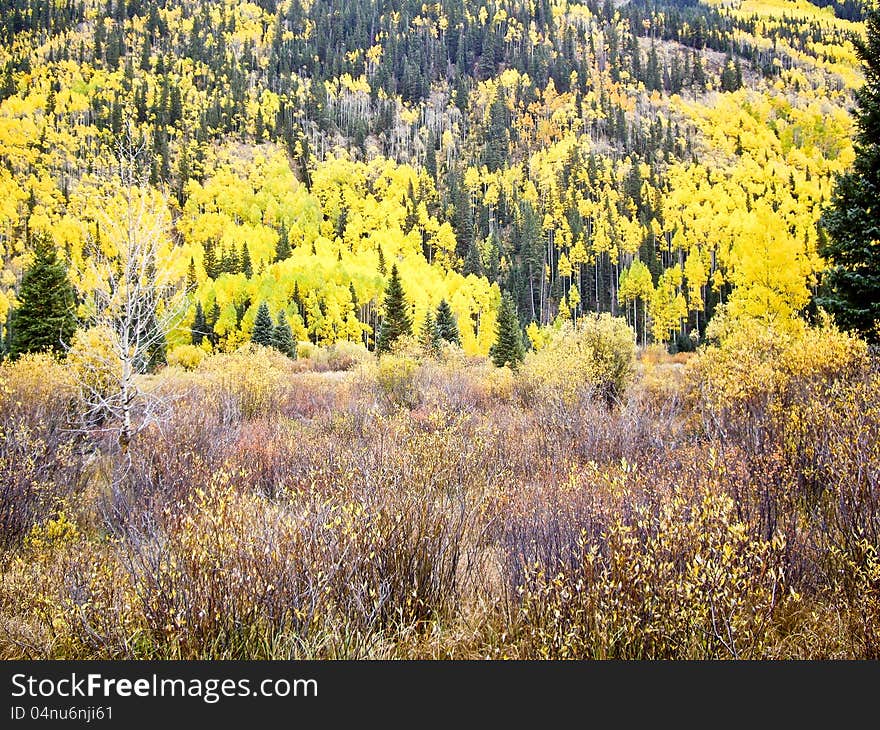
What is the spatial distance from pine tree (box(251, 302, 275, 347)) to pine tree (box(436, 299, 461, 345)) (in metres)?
16.5

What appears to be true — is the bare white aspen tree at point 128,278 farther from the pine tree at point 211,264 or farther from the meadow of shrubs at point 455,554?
the pine tree at point 211,264

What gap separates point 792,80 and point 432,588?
22969 cm

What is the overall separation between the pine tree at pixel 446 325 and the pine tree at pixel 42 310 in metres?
27.5

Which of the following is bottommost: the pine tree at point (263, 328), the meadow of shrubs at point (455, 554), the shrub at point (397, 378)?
the pine tree at point (263, 328)

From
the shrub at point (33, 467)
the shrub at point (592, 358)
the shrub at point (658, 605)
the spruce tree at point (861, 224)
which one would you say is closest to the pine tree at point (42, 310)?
the shrub at point (33, 467)

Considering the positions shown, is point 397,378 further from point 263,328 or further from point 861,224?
point 263,328

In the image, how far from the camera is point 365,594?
3332 millimetres

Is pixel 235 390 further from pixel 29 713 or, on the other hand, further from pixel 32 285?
pixel 32 285

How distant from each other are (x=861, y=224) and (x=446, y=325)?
3617 centimetres

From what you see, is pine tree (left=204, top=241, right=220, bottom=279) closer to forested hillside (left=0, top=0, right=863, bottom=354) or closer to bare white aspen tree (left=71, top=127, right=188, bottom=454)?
forested hillside (left=0, top=0, right=863, bottom=354)

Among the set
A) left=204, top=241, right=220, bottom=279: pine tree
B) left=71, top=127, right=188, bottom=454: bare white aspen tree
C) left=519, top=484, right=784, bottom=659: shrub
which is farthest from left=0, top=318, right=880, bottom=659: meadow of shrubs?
left=204, top=241, right=220, bottom=279: pine tree

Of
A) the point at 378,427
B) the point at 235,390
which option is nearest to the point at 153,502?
the point at 378,427

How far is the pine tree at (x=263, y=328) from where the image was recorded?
150 feet

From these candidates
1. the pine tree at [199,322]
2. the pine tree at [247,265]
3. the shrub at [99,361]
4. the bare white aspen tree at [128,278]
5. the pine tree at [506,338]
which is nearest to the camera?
the bare white aspen tree at [128,278]
